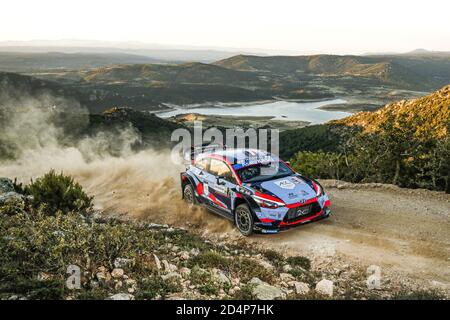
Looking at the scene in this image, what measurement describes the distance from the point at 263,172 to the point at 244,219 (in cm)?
143

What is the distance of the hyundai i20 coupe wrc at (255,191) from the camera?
1036 centimetres

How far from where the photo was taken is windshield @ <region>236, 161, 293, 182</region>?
37.2 feet

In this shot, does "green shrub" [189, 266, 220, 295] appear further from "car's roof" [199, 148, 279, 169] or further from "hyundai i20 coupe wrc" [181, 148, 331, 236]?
"car's roof" [199, 148, 279, 169]

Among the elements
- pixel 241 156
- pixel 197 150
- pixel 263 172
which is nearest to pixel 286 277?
pixel 263 172

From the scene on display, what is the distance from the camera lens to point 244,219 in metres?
10.9

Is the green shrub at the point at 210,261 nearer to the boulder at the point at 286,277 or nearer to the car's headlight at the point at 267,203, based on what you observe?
the boulder at the point at 286,277

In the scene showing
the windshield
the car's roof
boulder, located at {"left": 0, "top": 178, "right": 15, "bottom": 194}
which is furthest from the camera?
boulder, located at {"left": 0, "top": 178, "right": 15, "bottom": 194}

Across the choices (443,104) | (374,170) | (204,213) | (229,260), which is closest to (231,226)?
(204,213)

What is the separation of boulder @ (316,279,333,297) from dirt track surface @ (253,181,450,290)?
179cm

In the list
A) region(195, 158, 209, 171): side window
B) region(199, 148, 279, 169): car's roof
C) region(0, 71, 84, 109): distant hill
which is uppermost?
region(199, 148, 279, 169): car's roof

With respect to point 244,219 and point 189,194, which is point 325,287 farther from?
point 189,194

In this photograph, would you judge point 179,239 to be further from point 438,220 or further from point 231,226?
point 438,220

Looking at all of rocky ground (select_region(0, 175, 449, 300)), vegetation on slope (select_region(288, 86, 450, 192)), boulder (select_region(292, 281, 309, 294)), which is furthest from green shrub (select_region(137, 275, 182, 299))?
vegetation on slope (select_region(288, 86, 450, 192))

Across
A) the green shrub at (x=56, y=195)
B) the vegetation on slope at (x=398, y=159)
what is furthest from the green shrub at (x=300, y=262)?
the vegetation on slope at (x=398, y=159)
